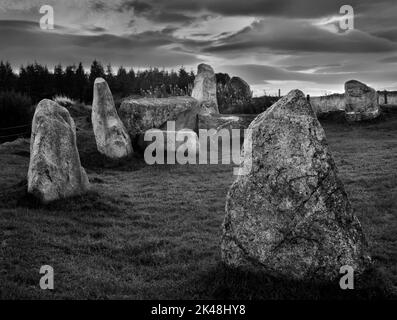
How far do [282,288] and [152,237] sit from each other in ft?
14.0

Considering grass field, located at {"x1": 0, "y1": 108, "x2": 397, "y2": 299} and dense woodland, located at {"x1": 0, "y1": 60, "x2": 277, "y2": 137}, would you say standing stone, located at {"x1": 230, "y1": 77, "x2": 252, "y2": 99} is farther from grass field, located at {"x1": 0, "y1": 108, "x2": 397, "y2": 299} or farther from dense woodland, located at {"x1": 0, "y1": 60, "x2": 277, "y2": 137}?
grass field, located at {"x1": 0, "y1": 108, "x2": 397, "y2": 299}

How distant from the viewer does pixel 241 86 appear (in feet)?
143

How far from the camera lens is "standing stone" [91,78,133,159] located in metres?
21.6

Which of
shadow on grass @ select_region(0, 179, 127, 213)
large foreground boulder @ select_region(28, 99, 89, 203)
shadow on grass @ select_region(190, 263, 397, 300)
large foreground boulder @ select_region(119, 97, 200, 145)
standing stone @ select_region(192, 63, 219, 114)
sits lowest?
shadow on grass @ select_region(190, 263, 397, 300)

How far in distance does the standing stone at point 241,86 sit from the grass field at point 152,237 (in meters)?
23.7

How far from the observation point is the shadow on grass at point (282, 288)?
7.57 meters

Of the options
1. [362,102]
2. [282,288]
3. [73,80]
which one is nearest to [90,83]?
[73,80]

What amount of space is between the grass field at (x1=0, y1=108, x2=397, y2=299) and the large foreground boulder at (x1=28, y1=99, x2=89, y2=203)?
37 centimetres

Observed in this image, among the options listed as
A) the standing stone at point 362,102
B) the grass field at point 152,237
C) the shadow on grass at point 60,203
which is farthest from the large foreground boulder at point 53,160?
the standing stone at point 362,102

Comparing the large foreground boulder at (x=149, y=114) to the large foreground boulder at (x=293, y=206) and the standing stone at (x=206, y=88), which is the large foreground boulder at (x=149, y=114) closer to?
the standing stone at (x=206, y=88)

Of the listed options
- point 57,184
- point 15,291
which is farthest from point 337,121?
point 15,291

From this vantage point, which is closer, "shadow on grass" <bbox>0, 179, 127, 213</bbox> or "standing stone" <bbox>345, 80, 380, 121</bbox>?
"shadow on grass" <bbox>0, 179, 127, 213</bbox>

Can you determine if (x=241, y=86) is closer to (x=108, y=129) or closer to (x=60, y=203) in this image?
(x=108, y=129)

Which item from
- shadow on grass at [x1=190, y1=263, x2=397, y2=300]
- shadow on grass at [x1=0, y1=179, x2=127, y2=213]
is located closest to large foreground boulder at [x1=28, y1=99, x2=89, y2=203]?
shadow on grass at [x1=0, y1=179, x2=127, y2=213]
